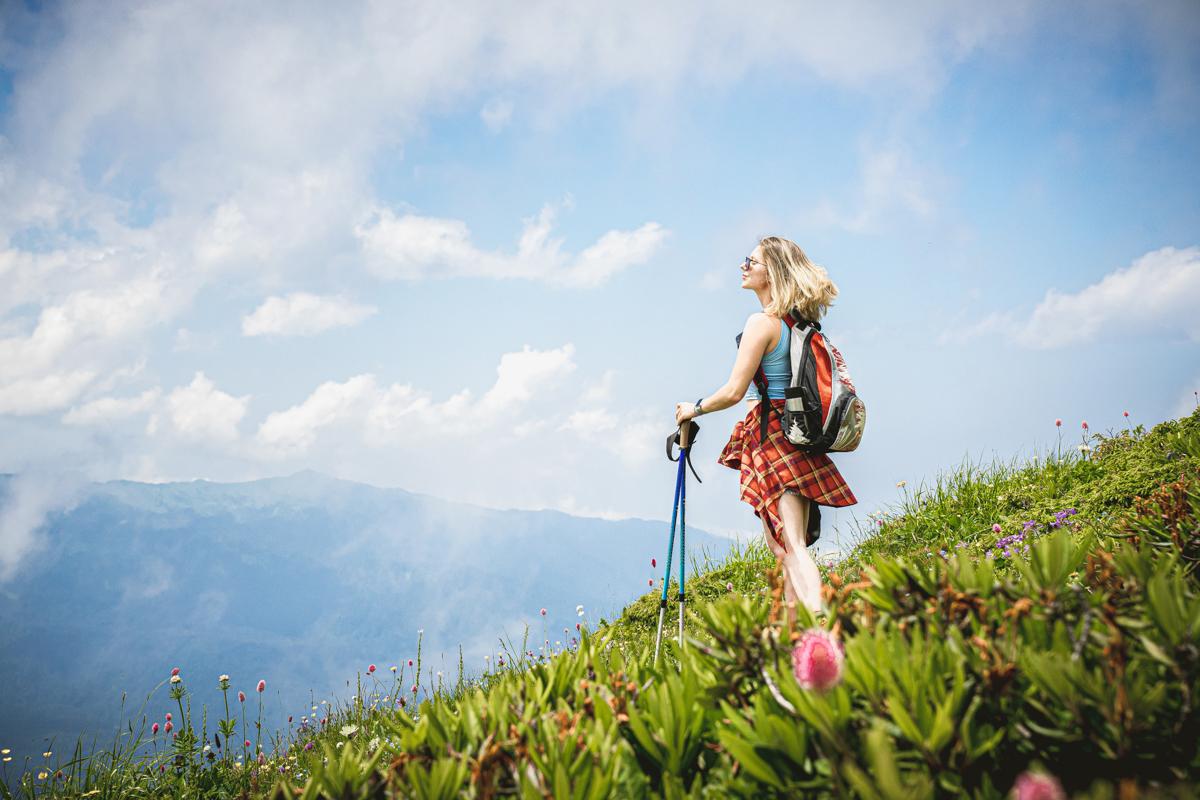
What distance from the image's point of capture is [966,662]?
139 cm

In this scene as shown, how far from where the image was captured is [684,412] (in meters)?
4.50

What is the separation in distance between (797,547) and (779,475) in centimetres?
50

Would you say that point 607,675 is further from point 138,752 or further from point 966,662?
point 138,752

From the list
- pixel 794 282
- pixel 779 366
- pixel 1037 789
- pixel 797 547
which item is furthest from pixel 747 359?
pixel 1037 789

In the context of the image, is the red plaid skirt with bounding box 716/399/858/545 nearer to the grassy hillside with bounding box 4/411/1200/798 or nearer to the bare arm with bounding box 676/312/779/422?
the bare arm with bounding box 676/312/779/422

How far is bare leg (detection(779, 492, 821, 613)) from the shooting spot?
4.13m

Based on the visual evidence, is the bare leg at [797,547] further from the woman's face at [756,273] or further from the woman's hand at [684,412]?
the woman's face at [756,273]

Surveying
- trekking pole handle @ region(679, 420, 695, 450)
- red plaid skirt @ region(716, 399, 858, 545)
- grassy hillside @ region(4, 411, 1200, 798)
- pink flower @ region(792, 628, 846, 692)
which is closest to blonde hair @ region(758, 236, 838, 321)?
red plaid skirt @ region(716, 399, 858, 545)

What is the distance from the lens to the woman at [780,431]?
425cm

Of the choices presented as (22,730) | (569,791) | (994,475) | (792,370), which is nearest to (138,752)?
(569,791)

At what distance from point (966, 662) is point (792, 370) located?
299cm

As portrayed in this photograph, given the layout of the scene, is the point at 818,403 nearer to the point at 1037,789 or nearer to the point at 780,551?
the point at 780,551

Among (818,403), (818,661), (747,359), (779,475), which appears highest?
(747,359)

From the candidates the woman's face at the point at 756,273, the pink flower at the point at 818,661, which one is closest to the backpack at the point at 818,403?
the woman's face at the point at 756,273
